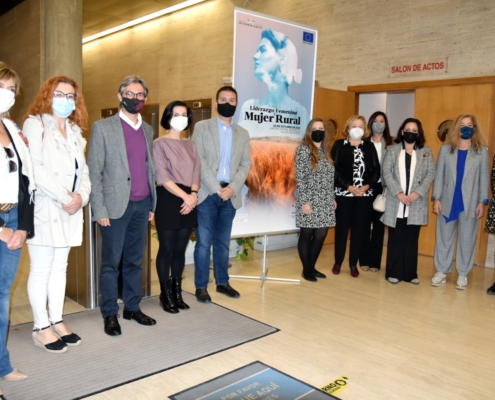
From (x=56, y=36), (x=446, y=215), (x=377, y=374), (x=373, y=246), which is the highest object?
(x=56, y=36)

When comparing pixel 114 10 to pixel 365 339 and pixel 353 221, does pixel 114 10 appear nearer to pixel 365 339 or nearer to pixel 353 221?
pixel 353 221

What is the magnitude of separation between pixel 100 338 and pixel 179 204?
3.57 ft

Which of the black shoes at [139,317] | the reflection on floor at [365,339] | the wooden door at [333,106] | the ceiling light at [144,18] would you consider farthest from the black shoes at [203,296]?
the ceiling light at [144,18]

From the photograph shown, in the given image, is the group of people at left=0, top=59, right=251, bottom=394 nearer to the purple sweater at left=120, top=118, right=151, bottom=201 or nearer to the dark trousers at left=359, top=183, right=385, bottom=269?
the purple sweater at left=120, top=118, right=151, bottom=201

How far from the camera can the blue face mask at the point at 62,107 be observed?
2752 millimetres

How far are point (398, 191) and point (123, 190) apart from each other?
9.05 feet

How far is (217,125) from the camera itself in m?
3.91

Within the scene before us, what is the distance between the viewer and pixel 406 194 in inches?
182

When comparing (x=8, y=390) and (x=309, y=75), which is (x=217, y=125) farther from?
(x=8, y=390)

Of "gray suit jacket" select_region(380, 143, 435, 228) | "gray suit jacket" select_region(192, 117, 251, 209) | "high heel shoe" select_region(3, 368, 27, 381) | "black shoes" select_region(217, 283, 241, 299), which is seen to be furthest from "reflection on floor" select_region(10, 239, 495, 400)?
"gray suit jacket" select_region(192, 117, 251, 209)

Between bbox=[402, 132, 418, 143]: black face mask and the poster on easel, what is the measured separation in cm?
98

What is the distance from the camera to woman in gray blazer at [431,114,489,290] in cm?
446

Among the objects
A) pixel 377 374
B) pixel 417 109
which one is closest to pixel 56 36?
pixel 417 109

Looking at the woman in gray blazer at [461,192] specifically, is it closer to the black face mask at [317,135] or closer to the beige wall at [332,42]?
the black face mask at [317,135]
